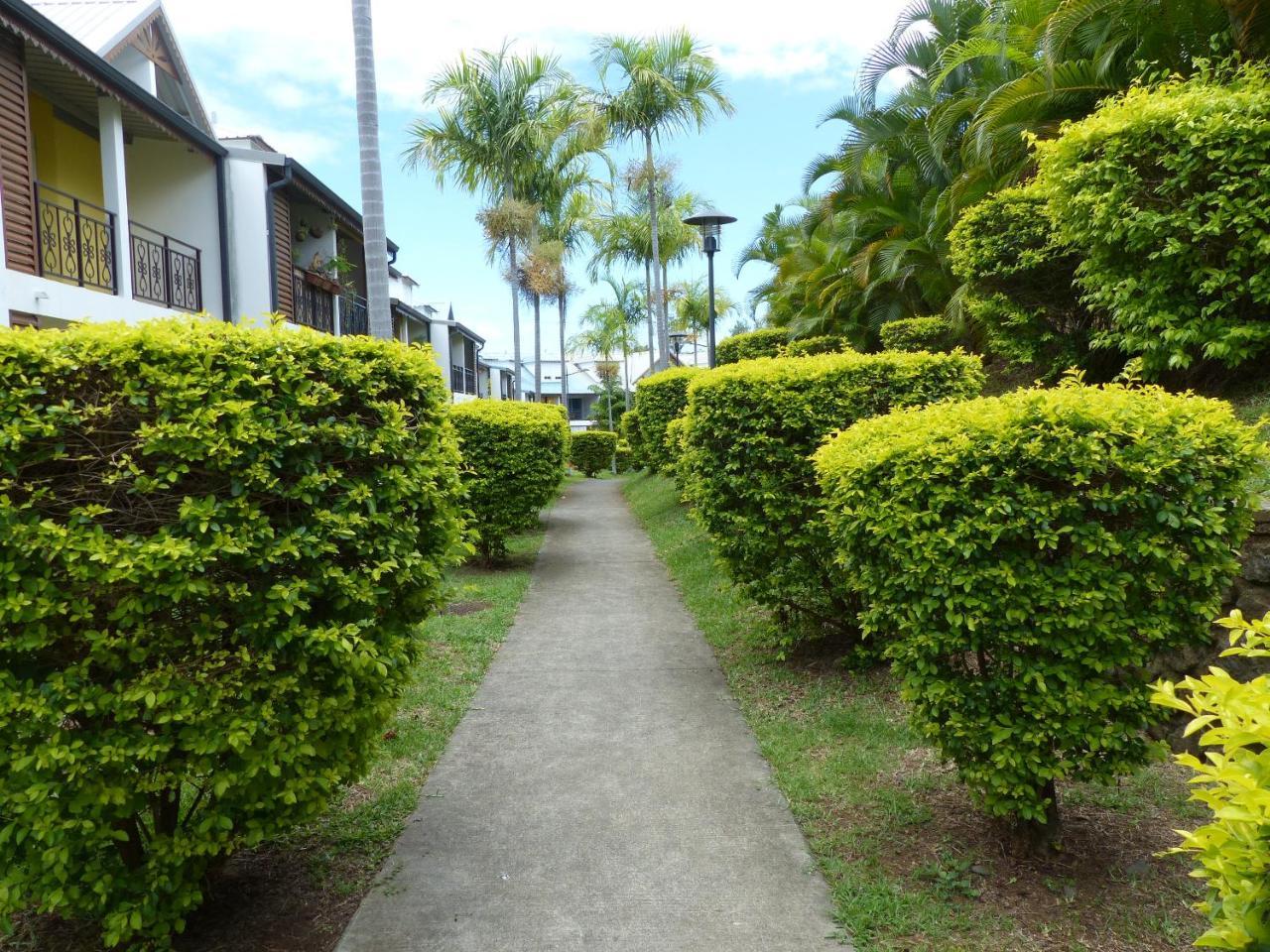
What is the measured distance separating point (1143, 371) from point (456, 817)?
5.88 m

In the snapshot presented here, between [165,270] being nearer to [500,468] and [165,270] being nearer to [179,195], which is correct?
[179,195]

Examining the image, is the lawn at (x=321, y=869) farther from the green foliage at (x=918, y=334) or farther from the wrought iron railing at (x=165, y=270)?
the wrought iron railing at (x=165, y=270)

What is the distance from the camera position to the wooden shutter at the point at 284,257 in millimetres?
16094

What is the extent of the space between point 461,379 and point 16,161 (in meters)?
29.0

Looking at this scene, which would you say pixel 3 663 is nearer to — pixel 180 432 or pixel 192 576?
pixel 192 576

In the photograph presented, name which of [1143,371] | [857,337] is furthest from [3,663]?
[857,337]

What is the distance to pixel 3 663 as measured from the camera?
2.90 m

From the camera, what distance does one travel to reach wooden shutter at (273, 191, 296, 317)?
16094 mm

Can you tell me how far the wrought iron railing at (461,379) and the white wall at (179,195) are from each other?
20370 mm

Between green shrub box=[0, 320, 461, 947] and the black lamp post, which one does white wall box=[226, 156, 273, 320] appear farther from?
green shrub box=[0, 320, 461, 947]

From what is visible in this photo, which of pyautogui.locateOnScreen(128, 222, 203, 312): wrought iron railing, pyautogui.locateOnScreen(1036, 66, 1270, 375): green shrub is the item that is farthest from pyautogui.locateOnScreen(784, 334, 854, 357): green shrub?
pyautogui.locateOnScreen(128, 222, 203, 312): wrought iron railing

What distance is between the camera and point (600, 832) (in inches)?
164

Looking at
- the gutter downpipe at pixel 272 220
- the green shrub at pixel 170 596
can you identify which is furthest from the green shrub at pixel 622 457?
the green shrub at pixel 170 596

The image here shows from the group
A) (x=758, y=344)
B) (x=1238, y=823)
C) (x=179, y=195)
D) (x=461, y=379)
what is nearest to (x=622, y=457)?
(x=461, y=379)
